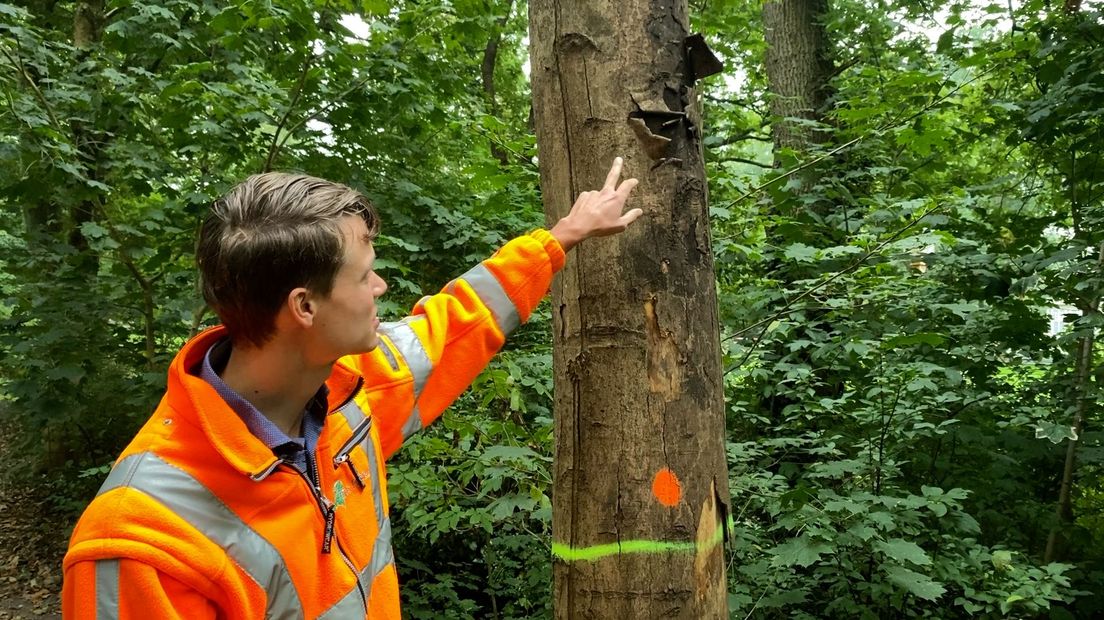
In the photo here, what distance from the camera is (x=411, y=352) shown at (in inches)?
65.2

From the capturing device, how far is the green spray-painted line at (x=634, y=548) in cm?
146

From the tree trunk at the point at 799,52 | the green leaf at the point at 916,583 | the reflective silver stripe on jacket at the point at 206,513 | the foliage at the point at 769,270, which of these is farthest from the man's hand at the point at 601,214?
the tree trunk at the point at 799,52

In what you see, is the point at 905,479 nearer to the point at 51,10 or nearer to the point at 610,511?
the point at 610,511

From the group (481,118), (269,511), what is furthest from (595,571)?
(481,118)

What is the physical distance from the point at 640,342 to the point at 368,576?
733 millimetres

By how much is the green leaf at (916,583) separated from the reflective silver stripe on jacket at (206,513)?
7.49 ft

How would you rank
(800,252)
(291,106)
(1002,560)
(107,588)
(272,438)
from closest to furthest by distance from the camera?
(107,588) → (272,438) → (1002,560) → (800,252) → (291,106)

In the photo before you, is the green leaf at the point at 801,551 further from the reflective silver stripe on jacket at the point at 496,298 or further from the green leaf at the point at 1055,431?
the green leaf at the point at 1055,431

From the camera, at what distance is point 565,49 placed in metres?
1.54

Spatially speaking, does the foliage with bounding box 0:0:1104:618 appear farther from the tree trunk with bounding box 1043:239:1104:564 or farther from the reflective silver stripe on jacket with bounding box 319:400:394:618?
the reflective silver stripe on jacket with bounding box 319:400:394:618

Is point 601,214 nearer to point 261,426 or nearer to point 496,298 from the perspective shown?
point 496,298

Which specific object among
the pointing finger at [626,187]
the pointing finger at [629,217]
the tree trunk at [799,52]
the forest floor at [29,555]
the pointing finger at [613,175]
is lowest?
the forest floor at [29,555]

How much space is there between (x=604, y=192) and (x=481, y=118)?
81.7 inches

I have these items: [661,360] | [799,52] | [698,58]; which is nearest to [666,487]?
[661,360]
